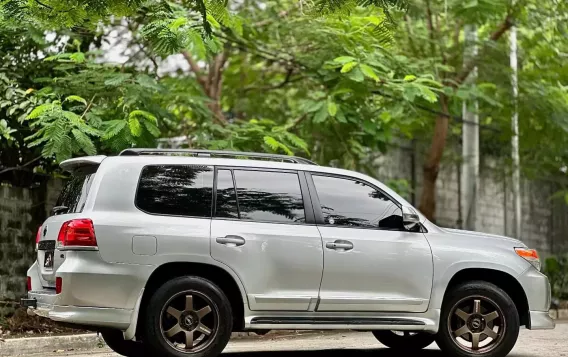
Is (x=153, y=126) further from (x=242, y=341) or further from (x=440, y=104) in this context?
(x=440, y=104)

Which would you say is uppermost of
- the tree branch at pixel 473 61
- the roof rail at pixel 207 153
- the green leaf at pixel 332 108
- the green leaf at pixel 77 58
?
the tree branch at pixel 473 61

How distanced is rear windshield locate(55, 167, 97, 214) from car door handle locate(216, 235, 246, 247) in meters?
1.17

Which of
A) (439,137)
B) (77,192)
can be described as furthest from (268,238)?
(439,137)

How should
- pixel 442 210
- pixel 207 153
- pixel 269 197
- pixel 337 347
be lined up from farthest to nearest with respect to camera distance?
1. pixel 442 210
2. pixel 337 347
3. pixel 207 153
4. pixel 269 197

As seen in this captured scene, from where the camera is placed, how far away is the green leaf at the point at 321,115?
42.8ft

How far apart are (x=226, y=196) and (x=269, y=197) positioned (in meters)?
0.39

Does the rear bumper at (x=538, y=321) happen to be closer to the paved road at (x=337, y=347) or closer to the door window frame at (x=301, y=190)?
the paved road at (x=337, y=347)

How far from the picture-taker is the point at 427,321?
795 cm

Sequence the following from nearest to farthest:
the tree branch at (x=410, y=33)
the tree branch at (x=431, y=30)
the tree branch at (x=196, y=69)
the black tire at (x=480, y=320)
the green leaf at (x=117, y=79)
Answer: the black tire at (x=480, y=320)
the green leaf at (x=117, y=79)
the tree branch at (x=431, y=30)
the tree branch at (x=410, y=33)
the tree branch at (x=196, y=69)

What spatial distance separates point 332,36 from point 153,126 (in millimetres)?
3365

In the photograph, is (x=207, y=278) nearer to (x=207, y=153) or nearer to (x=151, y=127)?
(x=207, y=153)

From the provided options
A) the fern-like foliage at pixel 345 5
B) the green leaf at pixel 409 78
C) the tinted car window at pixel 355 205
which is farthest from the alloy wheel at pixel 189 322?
the green leaf at pixel 409 78

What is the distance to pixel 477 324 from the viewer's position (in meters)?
8.15

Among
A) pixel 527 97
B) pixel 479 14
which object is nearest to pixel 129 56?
pixel 479 14
